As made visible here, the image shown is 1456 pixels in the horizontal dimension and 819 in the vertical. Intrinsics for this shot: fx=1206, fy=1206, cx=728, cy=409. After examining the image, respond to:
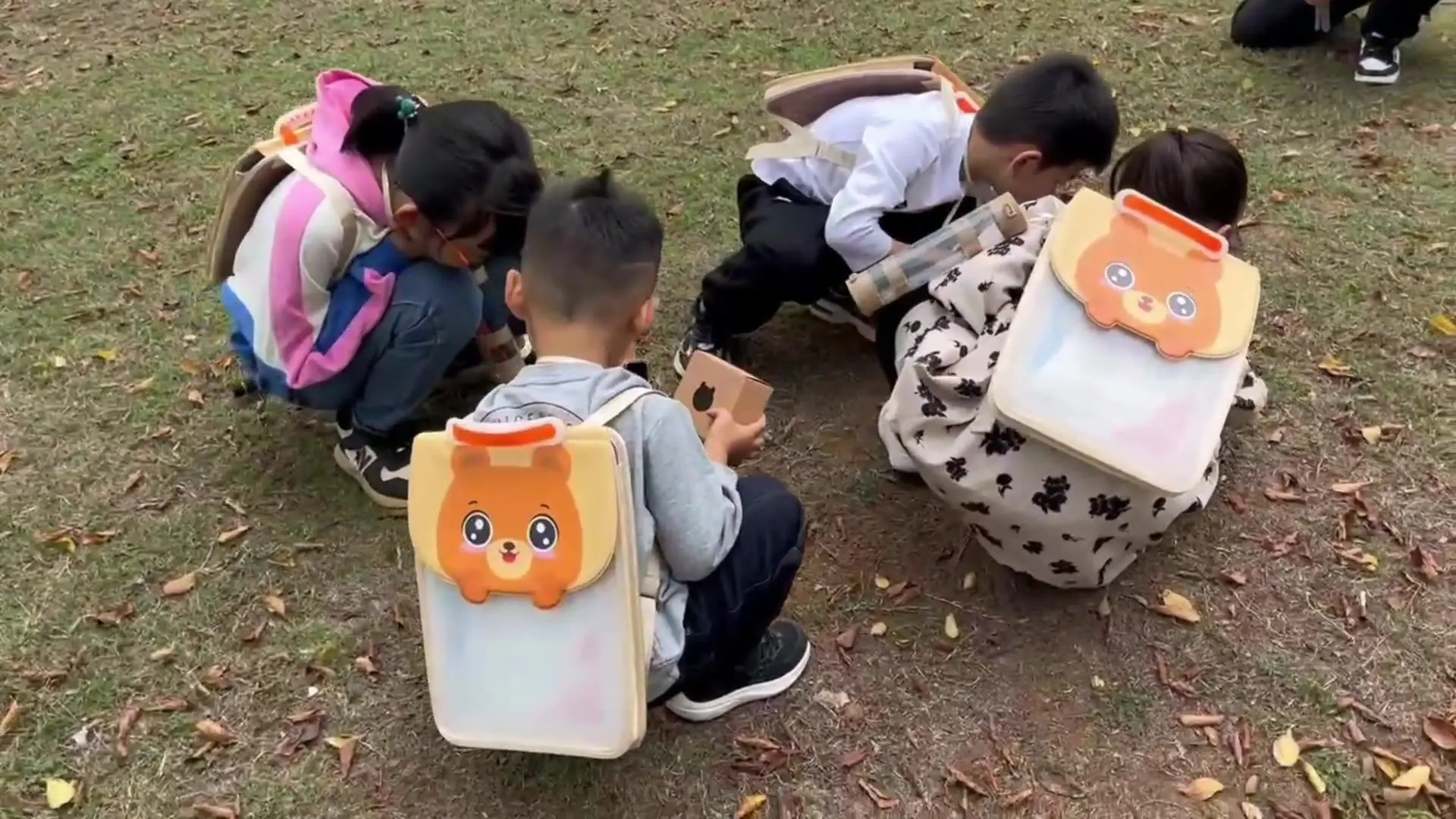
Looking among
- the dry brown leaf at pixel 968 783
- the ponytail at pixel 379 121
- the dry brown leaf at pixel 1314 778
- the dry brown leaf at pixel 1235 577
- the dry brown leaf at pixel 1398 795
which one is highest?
the ponytail at pixel 379 121

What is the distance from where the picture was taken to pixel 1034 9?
6039 millimetres

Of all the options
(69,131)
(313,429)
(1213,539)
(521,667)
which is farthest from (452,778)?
(69,131)

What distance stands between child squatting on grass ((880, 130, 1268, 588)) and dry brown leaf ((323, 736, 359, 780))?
1.48 metres

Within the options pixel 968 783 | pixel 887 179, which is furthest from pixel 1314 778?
pixel 887 179

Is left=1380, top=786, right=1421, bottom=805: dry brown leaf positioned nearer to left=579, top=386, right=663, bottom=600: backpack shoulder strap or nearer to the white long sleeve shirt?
left=579, top=386, right=663, bottom=600: backpack shoulder strap

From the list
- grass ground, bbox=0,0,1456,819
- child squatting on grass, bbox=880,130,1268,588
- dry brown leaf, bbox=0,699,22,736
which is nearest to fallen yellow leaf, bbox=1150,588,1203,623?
grass ground, bbox=0,0,1456,819

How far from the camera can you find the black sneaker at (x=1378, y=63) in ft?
17.3

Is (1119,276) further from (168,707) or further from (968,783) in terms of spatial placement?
(168,707)

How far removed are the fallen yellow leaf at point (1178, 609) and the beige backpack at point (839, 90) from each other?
148 cm

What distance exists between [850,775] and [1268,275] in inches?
97.9

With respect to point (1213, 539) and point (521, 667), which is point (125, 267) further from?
point (1213, 539)

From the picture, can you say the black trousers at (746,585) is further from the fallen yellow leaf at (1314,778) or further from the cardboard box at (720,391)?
the fallen yellow leaf at (1314,778)

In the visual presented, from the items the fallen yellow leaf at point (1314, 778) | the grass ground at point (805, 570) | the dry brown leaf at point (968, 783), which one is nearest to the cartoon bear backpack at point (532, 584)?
the grass ground at point (805, 570)

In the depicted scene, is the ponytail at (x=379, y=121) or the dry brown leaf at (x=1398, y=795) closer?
the dry brown leaf at (x=1398, y=795)
